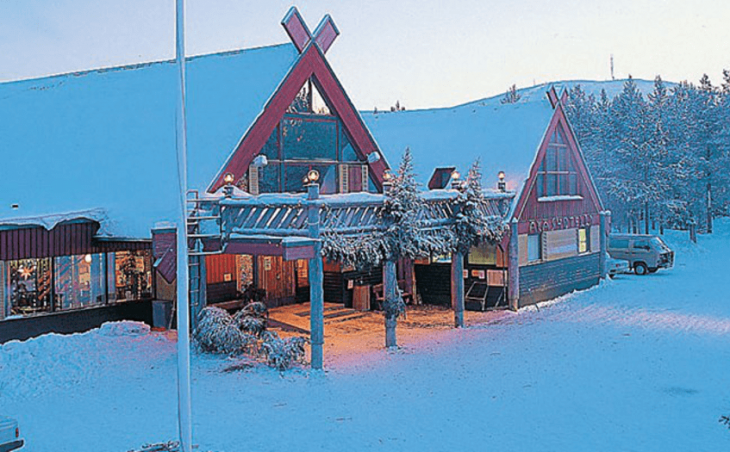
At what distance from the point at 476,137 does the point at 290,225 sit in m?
15.1

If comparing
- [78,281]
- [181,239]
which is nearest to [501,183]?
[78,281]

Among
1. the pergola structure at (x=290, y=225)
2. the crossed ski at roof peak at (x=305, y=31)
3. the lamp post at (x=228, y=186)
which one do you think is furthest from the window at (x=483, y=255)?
the lamp post at (x=228, y=186)

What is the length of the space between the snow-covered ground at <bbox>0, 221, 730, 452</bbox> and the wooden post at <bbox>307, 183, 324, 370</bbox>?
67 centimetres

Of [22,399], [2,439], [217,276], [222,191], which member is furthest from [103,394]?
[217,276]

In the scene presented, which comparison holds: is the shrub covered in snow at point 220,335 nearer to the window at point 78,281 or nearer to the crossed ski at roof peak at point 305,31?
the window at point 78,281

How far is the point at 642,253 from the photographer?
36500 millimetres

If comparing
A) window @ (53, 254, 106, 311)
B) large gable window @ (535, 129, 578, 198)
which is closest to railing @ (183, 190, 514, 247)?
window @ (53, 254, 106, 311)

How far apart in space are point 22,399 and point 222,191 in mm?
6961

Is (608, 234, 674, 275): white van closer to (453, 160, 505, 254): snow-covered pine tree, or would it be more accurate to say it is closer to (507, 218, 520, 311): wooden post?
(507, 218, 520, 311): wooden post

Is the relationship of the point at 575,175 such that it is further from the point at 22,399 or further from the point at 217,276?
the point at 22,399

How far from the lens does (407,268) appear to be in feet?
86.8

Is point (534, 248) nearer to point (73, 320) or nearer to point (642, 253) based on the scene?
point (642, 253)

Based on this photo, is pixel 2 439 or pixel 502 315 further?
pixel 502 315

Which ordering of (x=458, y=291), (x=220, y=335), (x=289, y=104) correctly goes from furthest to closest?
(x=458, y=291)
(x=289, y=104)
(x=220, y=335)
